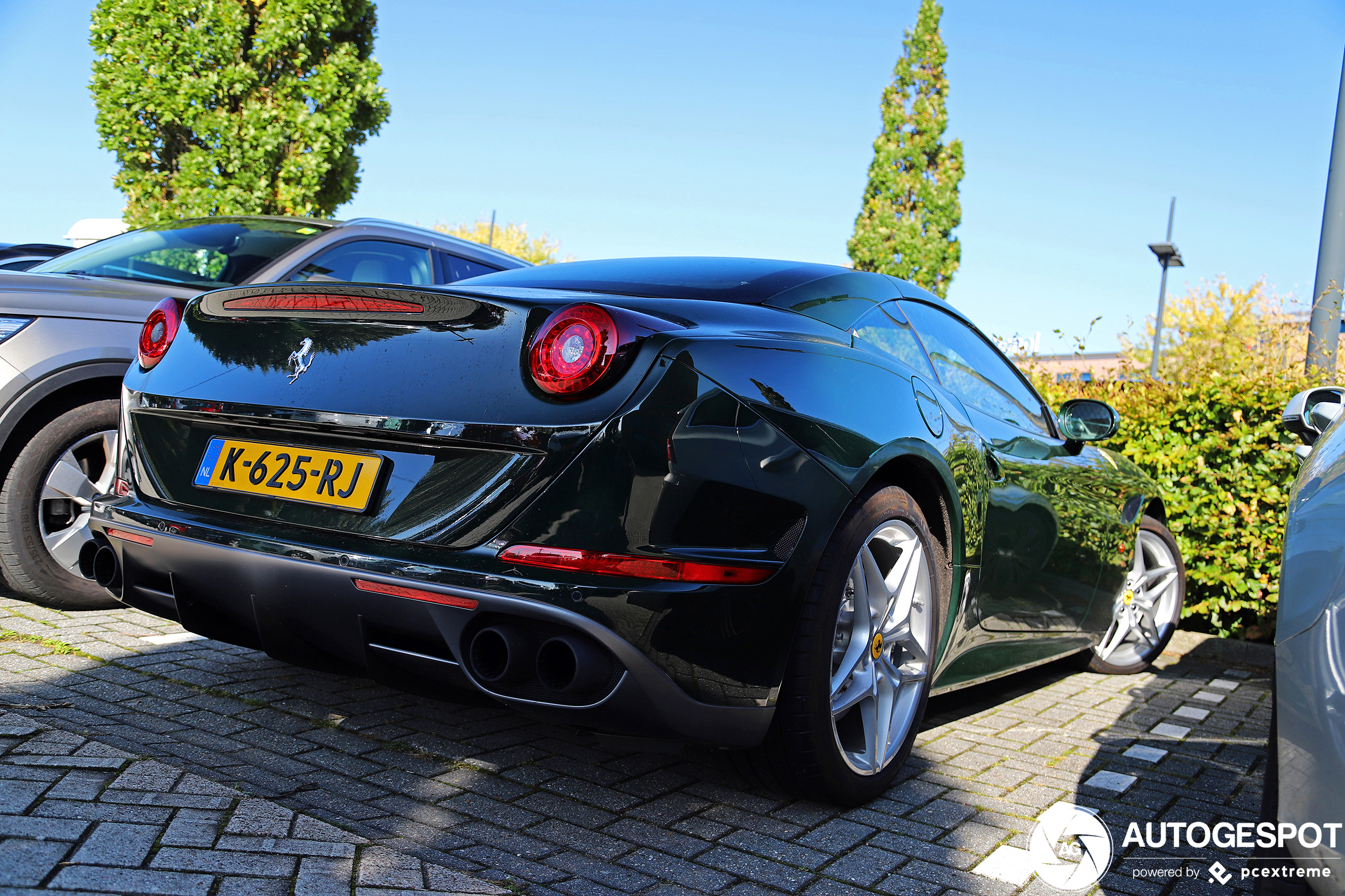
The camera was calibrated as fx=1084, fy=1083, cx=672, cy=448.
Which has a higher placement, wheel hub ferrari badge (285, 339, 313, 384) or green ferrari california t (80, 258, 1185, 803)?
wheel hub ferrari badge (285, 339, 313, 384)

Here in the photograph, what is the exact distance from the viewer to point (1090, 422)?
426 centimetres

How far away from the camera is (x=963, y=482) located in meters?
3.19

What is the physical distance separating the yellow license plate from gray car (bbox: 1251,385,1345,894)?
1.82m

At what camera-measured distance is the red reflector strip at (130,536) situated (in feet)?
8.79

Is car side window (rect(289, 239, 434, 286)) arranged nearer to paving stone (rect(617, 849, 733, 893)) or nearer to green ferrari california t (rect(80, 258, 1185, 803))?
green ferrari california t (rect(80, 258, 1185, 803))

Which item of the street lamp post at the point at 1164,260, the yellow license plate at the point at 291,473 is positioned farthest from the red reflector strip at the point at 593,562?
the street lamp post at the point at 1164,260

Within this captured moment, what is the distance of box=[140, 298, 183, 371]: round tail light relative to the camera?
9.84 ft

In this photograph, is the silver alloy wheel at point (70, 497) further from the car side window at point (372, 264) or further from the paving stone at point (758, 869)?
the paving stone at point (758, 869)

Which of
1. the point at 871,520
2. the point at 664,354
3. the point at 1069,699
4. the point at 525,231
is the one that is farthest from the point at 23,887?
the point at 525,231

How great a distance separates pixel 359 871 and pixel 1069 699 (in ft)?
10.9

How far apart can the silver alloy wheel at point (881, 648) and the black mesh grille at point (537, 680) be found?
2.16 feet

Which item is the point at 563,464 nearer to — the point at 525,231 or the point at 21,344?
the point at 21,344

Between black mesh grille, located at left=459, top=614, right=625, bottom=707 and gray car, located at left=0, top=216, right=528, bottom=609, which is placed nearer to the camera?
black mesh grille, located at left=459, top=614, right=625, bottom=707
